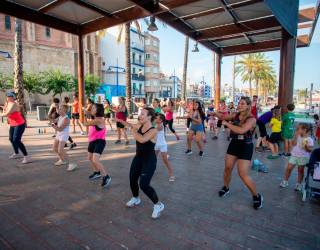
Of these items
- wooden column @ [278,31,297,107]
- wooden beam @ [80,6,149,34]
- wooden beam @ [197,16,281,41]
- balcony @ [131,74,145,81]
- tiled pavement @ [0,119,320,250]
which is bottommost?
tiled pavement @ [0,119,320,250]

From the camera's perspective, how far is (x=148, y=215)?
11.9 feet

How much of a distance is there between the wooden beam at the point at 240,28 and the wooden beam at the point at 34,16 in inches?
241

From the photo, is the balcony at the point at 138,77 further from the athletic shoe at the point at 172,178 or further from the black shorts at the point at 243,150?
the black shorts at the point at 243,150

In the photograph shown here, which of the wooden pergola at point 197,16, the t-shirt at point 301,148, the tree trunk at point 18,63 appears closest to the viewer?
the t-shirt at point 301,148

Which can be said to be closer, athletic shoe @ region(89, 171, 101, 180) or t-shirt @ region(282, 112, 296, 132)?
athletic shoe @ region(89, 171, 101, 180)

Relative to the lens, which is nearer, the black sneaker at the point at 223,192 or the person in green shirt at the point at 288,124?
the black sneaker at the point at 223,192

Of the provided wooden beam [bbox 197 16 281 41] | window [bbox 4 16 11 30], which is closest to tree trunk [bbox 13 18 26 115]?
wooden beam [bbox 197 16 281 41]

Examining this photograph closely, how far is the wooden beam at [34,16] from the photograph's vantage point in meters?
8.48

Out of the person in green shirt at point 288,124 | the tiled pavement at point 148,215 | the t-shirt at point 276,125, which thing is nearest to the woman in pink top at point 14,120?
the tiled pavement at point 148,215

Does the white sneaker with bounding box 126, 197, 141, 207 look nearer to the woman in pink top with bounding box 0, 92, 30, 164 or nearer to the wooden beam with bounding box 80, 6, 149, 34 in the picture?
the woman in pink top with bounding box 0, 92, 30, 164

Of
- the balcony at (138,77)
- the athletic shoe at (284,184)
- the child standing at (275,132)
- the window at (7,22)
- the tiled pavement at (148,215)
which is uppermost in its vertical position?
the window at (7,22)

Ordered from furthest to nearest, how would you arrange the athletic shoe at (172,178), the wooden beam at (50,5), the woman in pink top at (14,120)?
the wooden beam at (50,5) → the woman in pink top at (14,120) → the athletic shoe at (172,178)

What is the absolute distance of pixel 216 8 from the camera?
28.4ft

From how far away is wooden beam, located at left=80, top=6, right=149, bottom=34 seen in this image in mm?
8838
